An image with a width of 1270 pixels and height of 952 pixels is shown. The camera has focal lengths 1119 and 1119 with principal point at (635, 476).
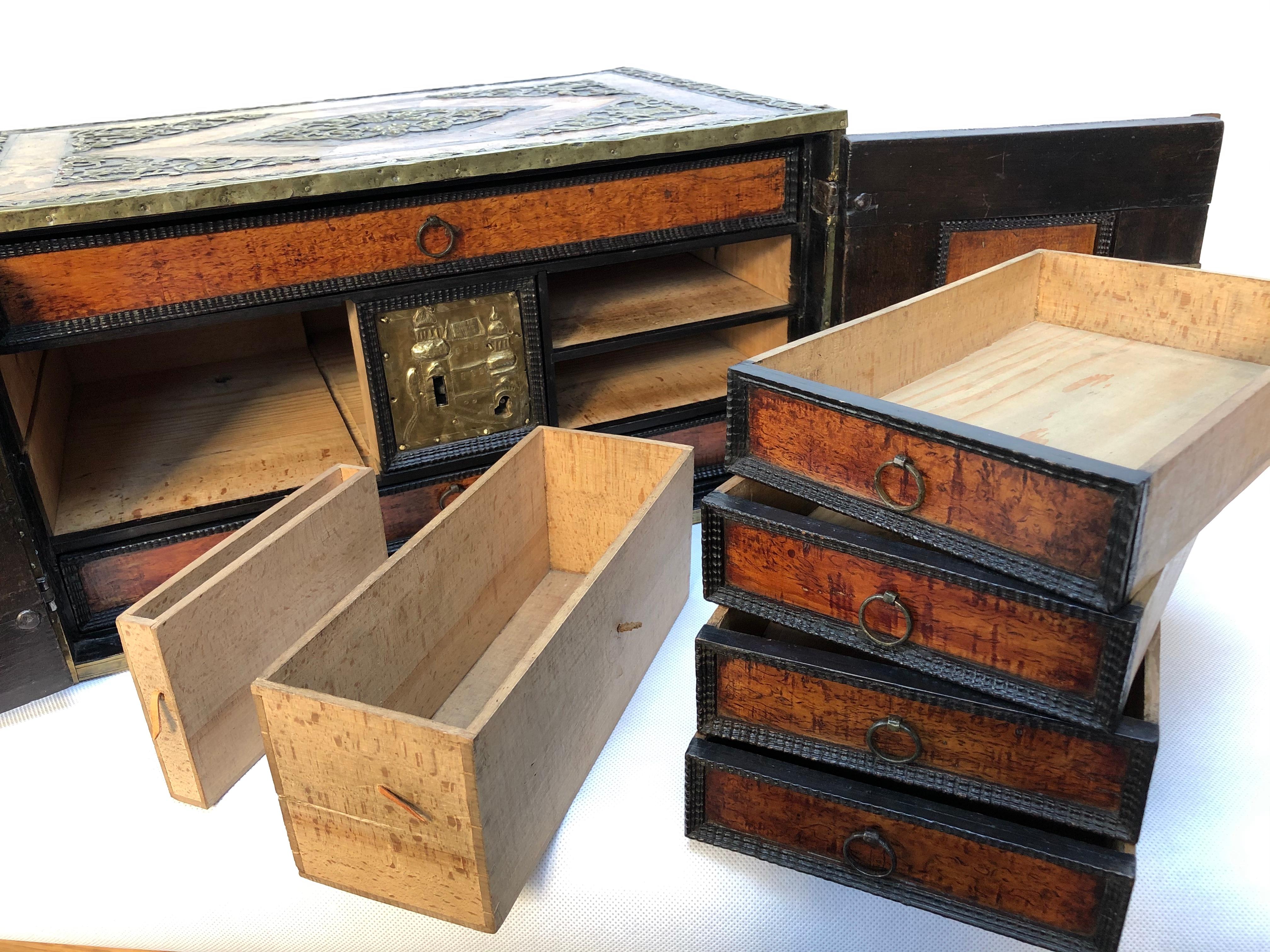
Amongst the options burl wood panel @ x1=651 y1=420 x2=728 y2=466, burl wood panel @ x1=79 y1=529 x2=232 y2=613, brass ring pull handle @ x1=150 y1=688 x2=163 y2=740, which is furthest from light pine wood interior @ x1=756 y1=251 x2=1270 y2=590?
burl wood panel @ x1=79 y1=529 x2=232 y2=613

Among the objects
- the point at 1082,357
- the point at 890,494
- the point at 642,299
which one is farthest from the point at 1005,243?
the point at 890,494

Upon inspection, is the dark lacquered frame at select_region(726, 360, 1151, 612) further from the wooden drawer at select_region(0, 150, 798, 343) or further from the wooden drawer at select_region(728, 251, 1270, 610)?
the wooden drawer at select_region(0, 150, 798, 343)

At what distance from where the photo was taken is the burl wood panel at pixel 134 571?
172cm

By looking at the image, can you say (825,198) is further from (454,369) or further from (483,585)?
(483,585)

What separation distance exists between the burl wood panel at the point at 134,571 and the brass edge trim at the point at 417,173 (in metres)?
0.52

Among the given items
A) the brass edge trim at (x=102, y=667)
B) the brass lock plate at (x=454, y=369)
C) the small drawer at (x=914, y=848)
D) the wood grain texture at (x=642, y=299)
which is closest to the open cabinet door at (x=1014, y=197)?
the wood grain texture at (x=642, y=299)

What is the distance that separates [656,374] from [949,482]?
113 centimetres

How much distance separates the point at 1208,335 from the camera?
5.16 feet

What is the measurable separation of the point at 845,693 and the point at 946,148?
104 cm

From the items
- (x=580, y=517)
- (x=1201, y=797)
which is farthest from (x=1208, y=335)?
(x=580, y=517)

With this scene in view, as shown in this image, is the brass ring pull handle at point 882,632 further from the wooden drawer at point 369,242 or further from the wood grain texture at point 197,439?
the wood grain texture at point 197,439

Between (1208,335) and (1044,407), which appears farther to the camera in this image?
(1208,335)

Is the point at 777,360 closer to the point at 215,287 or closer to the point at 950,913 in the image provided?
the point at 950,913

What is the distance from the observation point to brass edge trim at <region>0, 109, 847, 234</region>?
146 centimetres
